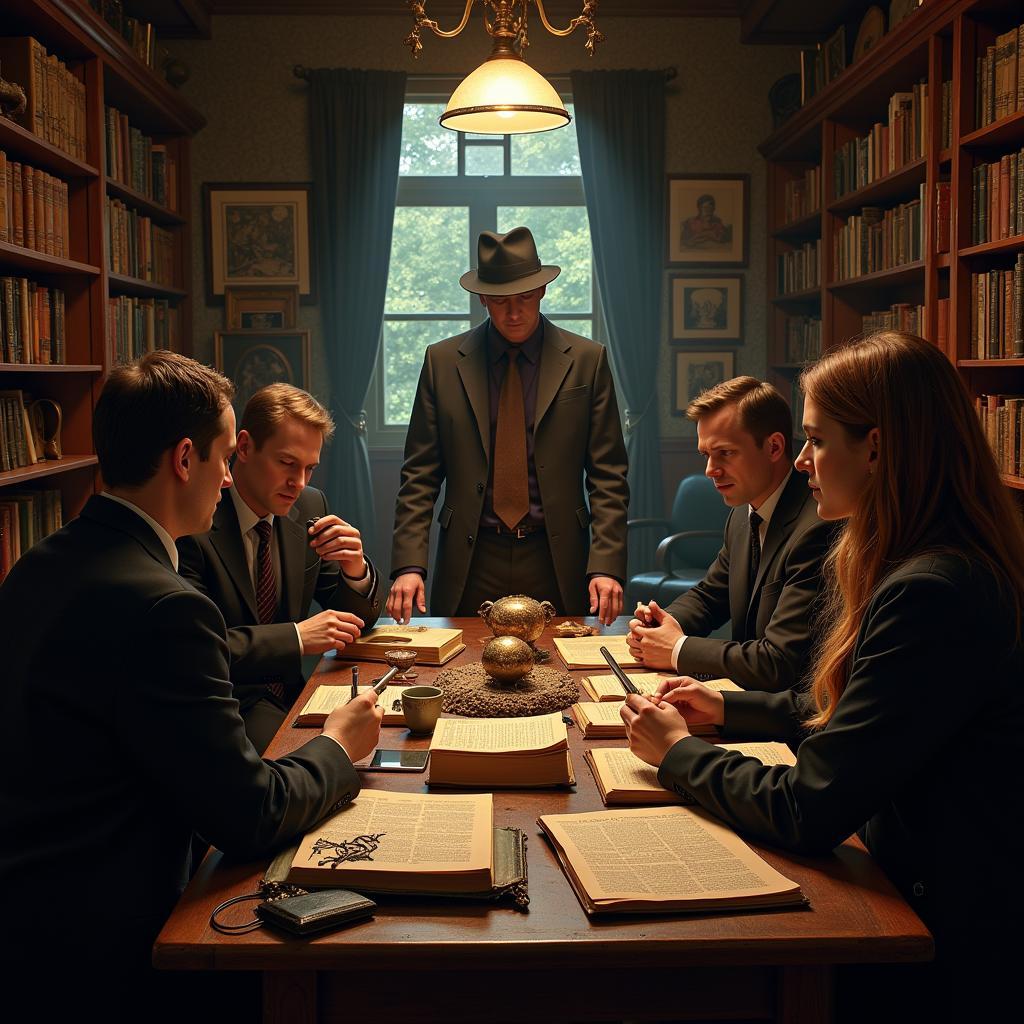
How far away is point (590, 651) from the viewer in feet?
8.24

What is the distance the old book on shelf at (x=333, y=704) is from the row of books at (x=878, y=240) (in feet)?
9.37

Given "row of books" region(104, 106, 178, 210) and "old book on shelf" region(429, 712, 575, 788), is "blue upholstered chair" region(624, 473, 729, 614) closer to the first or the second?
"row of books" region(104, 106, 178, 210)

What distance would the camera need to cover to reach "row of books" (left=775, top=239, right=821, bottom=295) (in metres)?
5.50

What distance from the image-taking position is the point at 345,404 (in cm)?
595

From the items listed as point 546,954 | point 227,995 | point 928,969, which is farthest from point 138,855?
point 928,969

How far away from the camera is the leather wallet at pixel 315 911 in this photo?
1218mm

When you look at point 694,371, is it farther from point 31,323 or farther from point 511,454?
point 31,323

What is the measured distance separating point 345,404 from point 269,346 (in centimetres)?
52

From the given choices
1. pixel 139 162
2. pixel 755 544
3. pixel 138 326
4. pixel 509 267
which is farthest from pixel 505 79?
pixel 139 162

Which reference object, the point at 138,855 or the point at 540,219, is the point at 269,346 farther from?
the point at 138,855

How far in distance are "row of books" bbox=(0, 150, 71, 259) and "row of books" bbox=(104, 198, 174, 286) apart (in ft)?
0.83

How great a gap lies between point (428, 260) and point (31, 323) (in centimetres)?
276

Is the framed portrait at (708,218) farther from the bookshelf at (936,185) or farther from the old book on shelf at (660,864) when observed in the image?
the old book on shelf at (660,864)

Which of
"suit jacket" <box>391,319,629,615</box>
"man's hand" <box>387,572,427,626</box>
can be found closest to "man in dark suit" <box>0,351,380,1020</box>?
"man's hand" <box>387,572,427,626</box>
